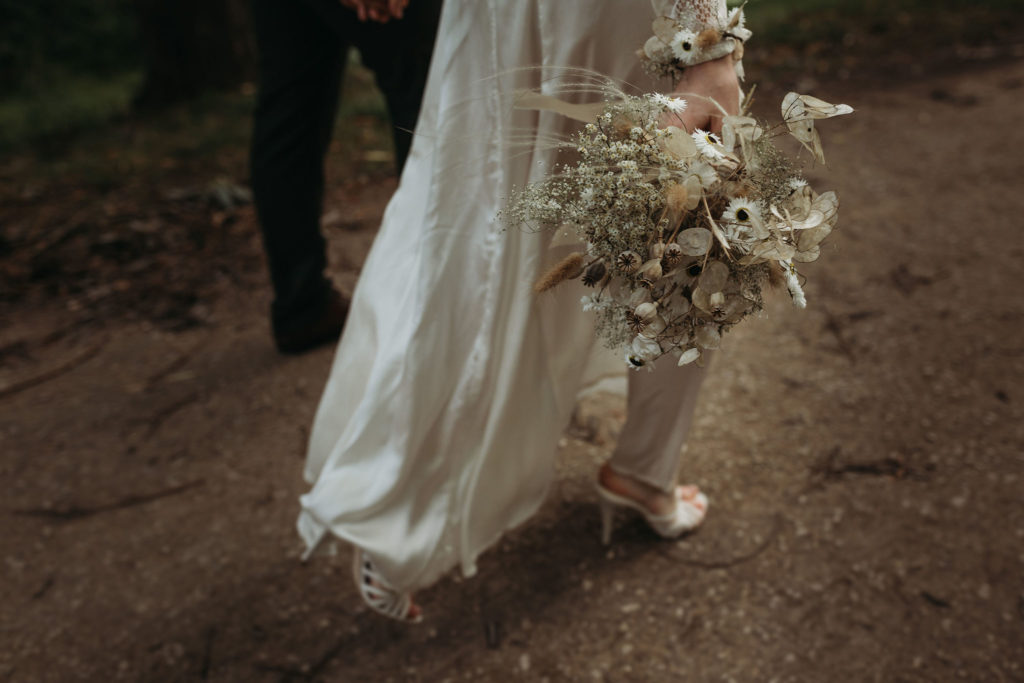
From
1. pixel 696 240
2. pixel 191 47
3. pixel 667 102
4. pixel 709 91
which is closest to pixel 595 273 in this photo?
pixel 696 240

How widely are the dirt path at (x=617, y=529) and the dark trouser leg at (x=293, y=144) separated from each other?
305mm

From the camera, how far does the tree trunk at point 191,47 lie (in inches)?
213

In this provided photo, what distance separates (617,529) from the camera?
2.00 metres

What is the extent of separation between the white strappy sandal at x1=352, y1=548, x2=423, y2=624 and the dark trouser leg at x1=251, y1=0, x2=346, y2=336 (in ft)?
4.08

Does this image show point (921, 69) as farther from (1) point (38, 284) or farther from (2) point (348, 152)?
(1) point (38, 284)

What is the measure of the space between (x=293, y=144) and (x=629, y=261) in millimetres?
1693

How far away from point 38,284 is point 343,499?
2.59 m

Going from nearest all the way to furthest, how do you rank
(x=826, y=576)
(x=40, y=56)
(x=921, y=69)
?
(x=826, y=576)
(x=921, y=69)
(x=40, y=56)

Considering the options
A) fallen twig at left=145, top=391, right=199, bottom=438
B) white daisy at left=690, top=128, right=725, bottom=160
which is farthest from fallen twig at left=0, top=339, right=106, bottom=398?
white daisy at left=690, top=128, right=725, bottom=160

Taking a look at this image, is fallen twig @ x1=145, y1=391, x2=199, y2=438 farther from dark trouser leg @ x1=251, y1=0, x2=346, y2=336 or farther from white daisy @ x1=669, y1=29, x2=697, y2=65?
white daisy @ x1=669, y1=29, x2=697, y2=65

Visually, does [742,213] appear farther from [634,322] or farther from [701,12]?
[701,12]

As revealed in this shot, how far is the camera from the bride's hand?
4.16 ft

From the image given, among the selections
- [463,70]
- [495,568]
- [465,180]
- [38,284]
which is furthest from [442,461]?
[38,284]

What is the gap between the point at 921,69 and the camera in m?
4.81
